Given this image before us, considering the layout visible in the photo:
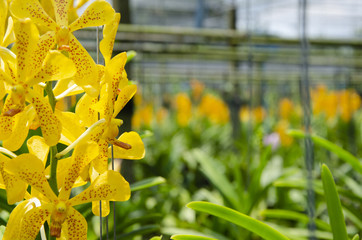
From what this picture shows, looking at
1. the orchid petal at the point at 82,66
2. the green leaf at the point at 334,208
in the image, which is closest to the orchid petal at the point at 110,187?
the orchid petal at the point at 82,66

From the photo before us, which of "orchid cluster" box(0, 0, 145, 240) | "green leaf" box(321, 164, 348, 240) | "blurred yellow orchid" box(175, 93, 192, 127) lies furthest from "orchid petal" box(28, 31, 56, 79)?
"blurred yellow orchid" box(175, 93, 192, 127)

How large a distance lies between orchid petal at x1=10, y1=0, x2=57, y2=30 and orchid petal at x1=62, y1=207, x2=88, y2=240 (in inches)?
8.7

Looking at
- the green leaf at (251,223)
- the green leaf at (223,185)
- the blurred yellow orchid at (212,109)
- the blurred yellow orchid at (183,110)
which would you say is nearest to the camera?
the green leaf at (251,223)

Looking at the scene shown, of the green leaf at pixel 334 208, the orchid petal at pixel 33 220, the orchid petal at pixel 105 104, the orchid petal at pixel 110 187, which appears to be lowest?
the green leaf at pixel 334 208

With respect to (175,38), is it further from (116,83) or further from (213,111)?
(213,111)

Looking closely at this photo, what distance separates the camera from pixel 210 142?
3.78 m

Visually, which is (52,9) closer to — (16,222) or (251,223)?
(16,222)

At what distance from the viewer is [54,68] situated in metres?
0.53

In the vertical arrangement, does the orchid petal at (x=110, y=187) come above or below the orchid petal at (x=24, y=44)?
below

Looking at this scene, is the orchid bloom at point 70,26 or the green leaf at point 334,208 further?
the green leaf at point 334,208

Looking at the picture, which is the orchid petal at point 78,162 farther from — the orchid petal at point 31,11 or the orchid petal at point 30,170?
the orchid petal at point 31,11

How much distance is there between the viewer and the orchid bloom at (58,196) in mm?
531

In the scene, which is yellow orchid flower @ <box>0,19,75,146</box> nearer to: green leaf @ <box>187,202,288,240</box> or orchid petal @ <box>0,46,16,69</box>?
orchid petal @ <box>0,46,16,69</box>

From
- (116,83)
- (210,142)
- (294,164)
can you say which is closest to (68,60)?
(116,83)
